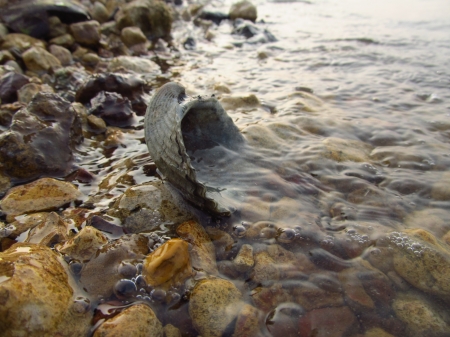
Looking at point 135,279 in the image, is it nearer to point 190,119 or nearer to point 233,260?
point 233,260

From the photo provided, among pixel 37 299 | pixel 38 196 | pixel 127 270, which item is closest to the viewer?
pixel 37 299

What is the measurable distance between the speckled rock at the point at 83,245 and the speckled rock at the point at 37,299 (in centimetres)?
18

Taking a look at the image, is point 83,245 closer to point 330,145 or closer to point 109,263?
point 109,263

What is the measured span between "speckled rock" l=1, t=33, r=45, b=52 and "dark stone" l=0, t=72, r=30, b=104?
7.27ft

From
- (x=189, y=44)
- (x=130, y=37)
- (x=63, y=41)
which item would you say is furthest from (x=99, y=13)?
(x=189, y=44)

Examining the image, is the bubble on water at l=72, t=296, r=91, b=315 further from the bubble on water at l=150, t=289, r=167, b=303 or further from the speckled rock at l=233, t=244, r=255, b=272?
the speckled rock at l=233, t=244, r=255, b=272

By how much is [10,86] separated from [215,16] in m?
9.07

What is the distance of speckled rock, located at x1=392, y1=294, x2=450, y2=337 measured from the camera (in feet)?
6.35

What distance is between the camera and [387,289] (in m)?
2.17

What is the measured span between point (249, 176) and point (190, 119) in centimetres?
80

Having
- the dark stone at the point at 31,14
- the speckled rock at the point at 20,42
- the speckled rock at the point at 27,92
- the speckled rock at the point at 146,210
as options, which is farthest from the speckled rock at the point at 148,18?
the speckled rock at the point at 146,210

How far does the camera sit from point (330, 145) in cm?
368

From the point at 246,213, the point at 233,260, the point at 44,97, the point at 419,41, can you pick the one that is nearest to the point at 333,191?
the point at 246,213

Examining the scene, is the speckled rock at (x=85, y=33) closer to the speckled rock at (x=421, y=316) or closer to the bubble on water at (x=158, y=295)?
the bubble on water at (x=158, y=295)
